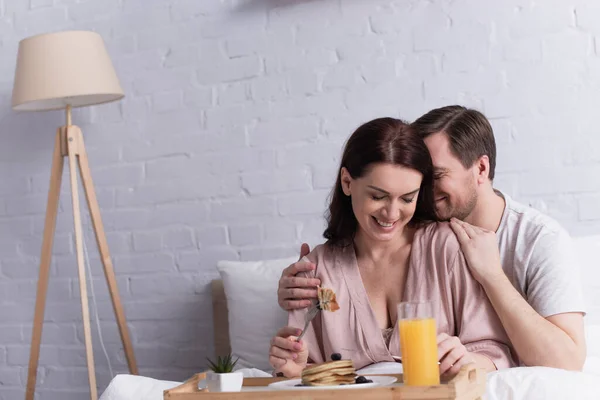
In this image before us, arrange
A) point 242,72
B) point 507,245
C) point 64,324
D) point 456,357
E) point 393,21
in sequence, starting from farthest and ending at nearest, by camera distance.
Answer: point 64,324, point 242,72, point 393,21, point 507,245, point 456,357

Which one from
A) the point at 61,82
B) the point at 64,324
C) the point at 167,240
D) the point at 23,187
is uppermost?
the point at 61,82

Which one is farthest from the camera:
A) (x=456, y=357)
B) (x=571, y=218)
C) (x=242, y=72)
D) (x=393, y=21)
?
(x=242, y=72)

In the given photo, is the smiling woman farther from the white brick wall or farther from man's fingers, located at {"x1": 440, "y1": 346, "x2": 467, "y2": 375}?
the white brick wall

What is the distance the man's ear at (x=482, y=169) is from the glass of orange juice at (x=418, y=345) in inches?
29.1

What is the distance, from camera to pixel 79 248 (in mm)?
2902

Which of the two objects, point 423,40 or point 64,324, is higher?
point 423,40

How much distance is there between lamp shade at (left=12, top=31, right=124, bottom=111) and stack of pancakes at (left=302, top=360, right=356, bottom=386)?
1696 millimetres

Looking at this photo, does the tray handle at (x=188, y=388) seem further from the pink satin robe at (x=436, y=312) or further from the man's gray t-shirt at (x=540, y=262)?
the man's gray t-shirt at (x=540, y=262)

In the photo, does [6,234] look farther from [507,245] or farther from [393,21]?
[507,245]

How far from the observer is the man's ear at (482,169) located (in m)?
2.19

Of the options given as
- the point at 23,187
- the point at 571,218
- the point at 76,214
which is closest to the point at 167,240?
the point at 76,214

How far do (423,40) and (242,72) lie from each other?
2.21 ft

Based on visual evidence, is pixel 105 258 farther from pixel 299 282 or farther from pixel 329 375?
pixel 329 375

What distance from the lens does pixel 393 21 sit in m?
2.83
